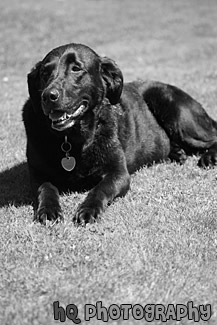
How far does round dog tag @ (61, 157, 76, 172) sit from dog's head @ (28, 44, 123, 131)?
38cm

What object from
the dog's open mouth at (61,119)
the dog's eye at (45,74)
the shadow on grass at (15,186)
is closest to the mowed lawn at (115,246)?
the shadow on grass at (15,186)

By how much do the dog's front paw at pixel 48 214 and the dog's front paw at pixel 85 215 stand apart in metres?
0.14

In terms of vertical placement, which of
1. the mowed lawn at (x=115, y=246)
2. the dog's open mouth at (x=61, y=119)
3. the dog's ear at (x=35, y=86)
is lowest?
the mowed lawn at (x=115, y=246)

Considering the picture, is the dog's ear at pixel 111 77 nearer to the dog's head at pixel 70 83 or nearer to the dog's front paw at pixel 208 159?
the dog's head at pixel 70 83

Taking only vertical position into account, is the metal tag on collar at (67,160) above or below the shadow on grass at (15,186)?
above

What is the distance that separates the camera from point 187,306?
303 cm

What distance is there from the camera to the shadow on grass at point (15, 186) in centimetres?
485

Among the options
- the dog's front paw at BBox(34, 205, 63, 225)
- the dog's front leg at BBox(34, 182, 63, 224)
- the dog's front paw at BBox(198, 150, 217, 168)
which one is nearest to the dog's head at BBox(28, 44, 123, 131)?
the dog's front leg at BBox(34, 182, 63, 224)

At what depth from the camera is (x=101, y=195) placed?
4.53 m

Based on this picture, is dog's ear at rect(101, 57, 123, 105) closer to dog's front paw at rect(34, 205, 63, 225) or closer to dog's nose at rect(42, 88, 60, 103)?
dog's nose at rect(42, 88, 60, 103)

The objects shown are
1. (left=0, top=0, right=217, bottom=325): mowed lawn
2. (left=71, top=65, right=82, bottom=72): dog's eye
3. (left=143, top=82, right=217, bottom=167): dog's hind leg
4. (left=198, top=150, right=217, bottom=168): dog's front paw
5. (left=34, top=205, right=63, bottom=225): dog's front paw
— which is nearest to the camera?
(left=0, top=0, right=217, bottom=325): mowed lawn

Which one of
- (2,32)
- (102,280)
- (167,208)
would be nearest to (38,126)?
(167,208)

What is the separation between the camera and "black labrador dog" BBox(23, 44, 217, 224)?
177 inches

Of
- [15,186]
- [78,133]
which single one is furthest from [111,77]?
[15,186]
